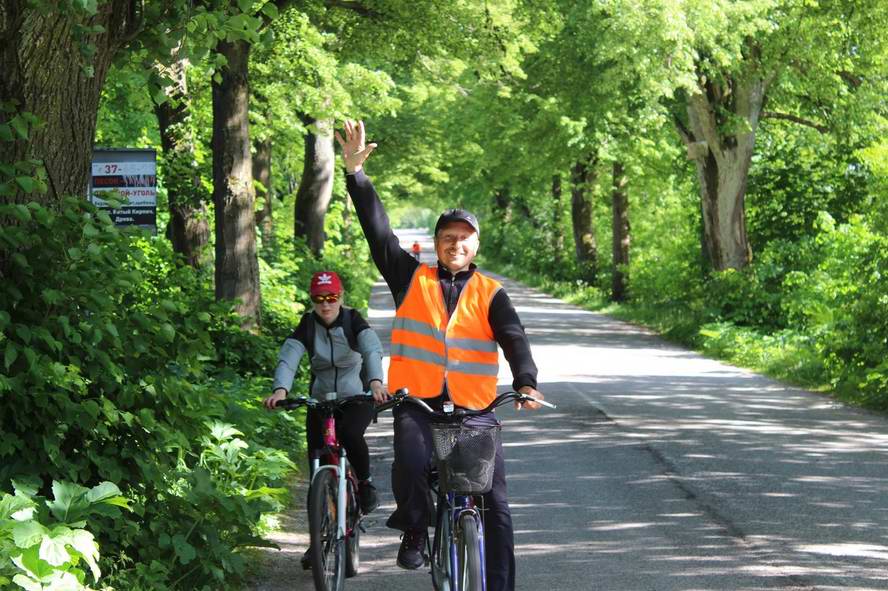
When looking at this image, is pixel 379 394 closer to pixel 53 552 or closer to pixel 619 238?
→ pixel 53 552

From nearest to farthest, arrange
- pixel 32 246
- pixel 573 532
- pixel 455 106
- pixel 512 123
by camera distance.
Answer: pixel 32 246
pixel 573 532
pixel 512 123
pixel 455 106

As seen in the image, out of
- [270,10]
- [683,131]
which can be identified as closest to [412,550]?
[270,10]

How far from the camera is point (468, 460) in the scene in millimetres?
6027

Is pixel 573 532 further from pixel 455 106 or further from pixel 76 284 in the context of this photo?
pixel 455 106

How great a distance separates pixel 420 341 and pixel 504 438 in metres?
8.85

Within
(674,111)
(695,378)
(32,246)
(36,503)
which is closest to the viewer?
(36,503)

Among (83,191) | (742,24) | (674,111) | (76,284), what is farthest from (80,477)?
(674,111)

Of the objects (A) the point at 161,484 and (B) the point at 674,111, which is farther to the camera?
(B) the point at 674,111

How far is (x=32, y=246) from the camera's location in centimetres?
689

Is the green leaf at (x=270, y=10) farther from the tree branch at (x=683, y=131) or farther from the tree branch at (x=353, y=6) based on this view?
the tree branch at (x=683, y=131)

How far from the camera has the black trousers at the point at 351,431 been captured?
26.1 feet

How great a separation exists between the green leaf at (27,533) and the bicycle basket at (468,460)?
1.65 metres

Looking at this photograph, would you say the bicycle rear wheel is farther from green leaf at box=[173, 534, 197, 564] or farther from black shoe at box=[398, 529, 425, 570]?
green leaf at box=[173, 534, 197, 564]

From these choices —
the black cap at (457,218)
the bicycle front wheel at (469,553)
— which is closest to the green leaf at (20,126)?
the black cap at (457,218)
